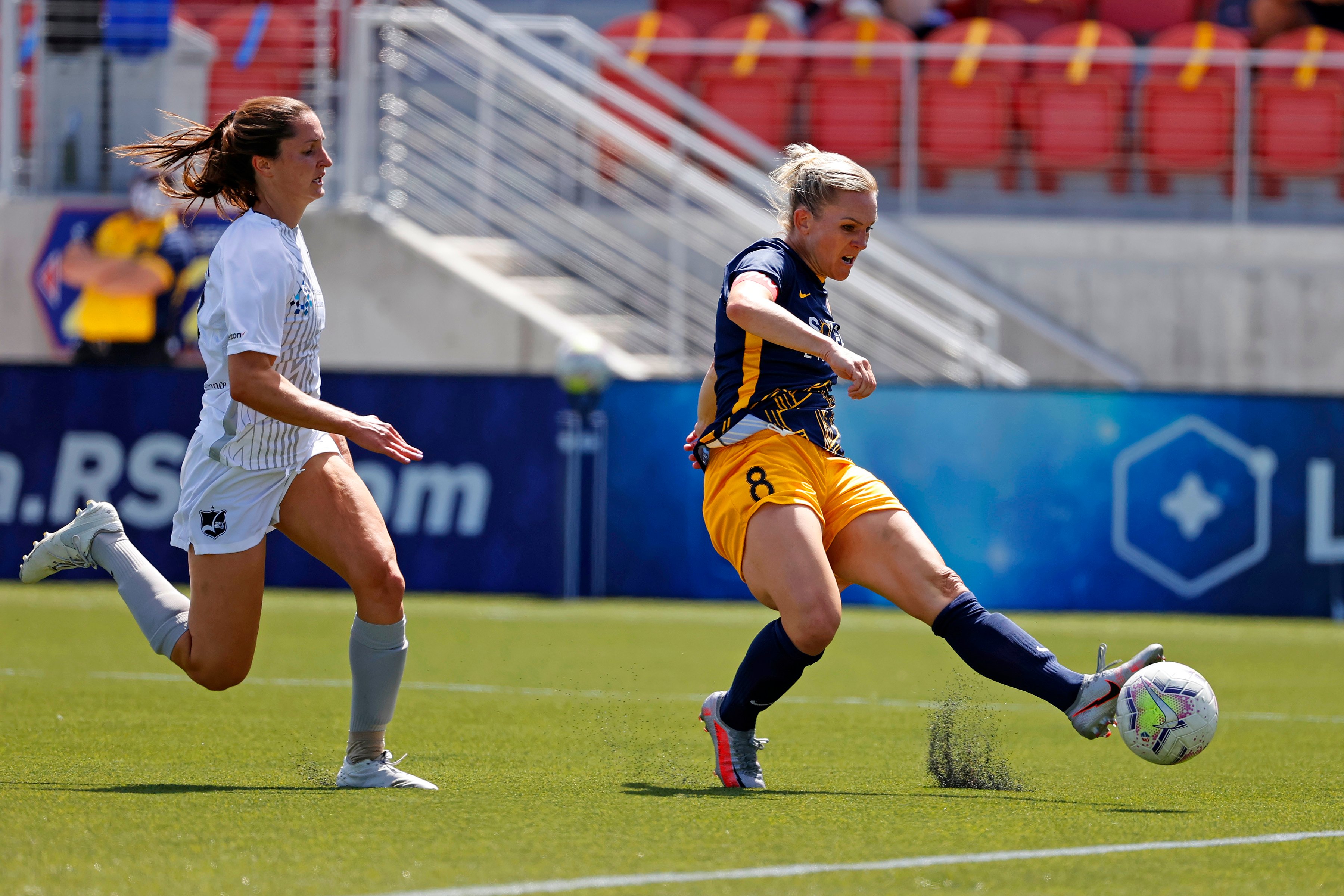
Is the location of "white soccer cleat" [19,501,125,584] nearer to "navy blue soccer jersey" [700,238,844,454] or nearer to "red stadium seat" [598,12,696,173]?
"navy blue soccer jersey" [700,238,844,454]

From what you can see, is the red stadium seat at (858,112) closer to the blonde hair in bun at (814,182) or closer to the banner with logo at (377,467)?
the banner with logo at (377,467)

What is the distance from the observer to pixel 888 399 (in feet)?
41.3

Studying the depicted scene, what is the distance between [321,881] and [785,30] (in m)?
14.4

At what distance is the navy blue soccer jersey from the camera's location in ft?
16.9

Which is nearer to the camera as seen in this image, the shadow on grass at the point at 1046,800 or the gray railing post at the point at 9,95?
the shadow on grass at the point at 1046,800

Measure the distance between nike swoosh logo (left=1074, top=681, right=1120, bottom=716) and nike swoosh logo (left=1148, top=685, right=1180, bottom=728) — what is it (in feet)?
0.36

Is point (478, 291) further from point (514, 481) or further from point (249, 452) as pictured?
point (249, 452)

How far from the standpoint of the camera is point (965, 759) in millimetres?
5395

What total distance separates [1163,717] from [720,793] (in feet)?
4.23

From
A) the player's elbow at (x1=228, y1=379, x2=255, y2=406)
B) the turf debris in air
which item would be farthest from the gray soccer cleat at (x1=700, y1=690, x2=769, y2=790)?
the player's elbow at (x1=228, y1=379, x2=255, y2=406)

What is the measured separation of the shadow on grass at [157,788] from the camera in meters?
4.75

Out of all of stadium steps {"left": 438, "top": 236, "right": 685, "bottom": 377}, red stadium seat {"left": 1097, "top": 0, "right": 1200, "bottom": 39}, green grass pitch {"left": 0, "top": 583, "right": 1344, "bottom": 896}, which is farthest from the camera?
red stadium seat {"left": 1097, "top": 0, "right": 1200, "bottom": 39}

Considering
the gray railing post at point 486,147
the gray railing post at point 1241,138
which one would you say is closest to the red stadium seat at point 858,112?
the gray railing post at point 486,147

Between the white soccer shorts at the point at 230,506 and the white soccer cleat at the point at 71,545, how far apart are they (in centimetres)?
54
